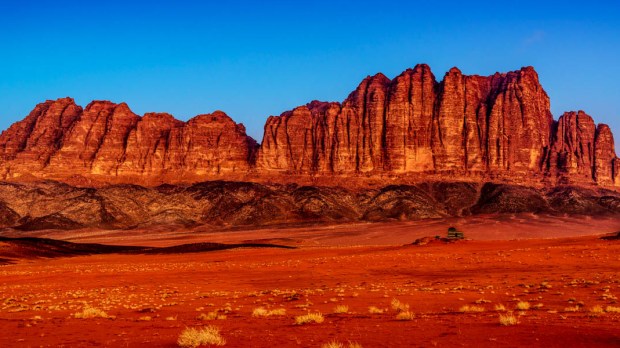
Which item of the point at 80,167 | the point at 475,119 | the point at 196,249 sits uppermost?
the point at 475,119

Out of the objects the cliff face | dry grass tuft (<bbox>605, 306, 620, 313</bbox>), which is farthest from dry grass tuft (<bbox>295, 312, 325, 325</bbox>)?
the cliff face

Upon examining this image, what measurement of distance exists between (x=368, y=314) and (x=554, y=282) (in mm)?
13074

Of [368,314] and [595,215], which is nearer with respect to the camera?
[368,314]

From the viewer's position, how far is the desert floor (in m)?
14.8

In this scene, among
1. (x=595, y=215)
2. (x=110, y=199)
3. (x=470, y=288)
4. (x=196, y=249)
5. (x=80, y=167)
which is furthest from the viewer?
(x=80, y=167)

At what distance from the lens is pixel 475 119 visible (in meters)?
182

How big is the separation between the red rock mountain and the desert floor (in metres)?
119

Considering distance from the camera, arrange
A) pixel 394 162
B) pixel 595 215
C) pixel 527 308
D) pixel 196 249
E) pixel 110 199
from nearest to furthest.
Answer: pixel 527 308
pixel 196 249
pixel 595 215
pixel 110 199
pixel 394 162

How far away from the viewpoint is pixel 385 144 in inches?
6988

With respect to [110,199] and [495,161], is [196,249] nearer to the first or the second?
[110,199]

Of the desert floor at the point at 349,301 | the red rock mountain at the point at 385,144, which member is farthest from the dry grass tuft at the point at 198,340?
the red rock mountain at the point at 385,144

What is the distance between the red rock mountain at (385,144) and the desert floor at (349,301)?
4693 inches

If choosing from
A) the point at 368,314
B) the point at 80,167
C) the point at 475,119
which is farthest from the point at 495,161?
the point at 368,314

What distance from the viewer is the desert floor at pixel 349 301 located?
48.5 feet
